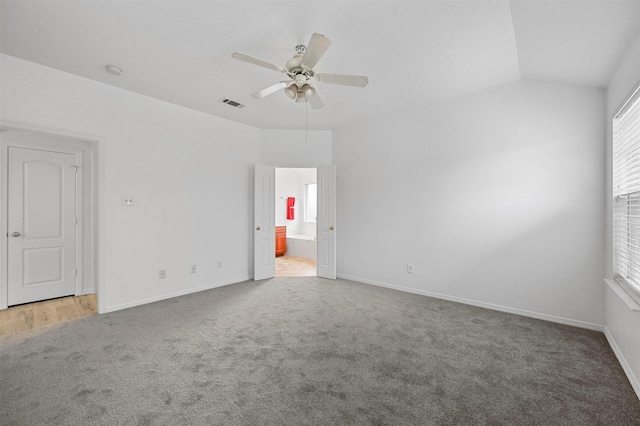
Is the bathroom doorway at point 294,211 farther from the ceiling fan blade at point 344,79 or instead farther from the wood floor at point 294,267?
the ceiling fan blade at point 344,79

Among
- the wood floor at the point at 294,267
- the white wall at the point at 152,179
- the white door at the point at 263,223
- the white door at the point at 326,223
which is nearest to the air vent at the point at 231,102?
the white wall at the point at 152,179

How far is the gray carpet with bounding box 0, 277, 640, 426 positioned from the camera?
1797 mm

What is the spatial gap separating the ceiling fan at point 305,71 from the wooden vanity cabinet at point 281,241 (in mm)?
5163

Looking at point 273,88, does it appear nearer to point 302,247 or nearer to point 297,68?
point 297,68

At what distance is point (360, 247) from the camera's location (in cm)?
502

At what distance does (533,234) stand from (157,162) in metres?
4.80

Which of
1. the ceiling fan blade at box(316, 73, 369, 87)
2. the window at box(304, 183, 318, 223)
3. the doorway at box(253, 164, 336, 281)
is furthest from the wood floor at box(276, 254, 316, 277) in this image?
the ceiling fan blade at box(316, 73, 369, 87)

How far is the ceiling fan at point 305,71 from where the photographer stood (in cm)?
218

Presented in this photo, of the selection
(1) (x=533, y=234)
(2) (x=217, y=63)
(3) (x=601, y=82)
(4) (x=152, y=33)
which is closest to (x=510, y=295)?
(1) (x=533, y=234)

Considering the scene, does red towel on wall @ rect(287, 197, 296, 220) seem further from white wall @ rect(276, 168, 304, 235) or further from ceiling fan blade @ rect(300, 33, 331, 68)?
ceiling fan blade @ rect(300, 33, 331, 68)

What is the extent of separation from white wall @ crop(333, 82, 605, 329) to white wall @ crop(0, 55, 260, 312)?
2.20 metres

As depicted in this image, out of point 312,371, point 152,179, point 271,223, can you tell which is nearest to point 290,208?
point 271,223

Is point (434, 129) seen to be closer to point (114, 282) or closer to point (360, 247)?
point (360, 247)

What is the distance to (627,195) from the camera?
7.98ft
